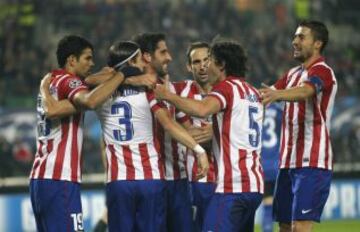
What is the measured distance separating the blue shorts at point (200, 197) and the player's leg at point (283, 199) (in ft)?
2.00

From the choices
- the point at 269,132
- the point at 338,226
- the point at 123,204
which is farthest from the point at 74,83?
the point at 338,226

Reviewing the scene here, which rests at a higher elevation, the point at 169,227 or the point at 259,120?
the point at 259,120

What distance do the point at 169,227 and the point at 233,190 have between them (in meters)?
1.17

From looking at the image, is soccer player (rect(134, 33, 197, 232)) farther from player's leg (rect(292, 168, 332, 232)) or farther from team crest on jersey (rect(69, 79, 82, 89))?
player's leg (rect(292, 168, 332, 232))

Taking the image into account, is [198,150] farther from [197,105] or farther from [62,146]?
[62,146]

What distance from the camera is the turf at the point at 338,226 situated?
14439 mm

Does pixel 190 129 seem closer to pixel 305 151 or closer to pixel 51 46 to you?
pixel 305 151

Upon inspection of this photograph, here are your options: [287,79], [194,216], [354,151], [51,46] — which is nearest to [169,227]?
[194,216]

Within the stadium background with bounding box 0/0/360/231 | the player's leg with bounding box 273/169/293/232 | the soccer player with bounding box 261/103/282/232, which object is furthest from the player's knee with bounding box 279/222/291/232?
the stadium background with bounding box 0/0/360/231

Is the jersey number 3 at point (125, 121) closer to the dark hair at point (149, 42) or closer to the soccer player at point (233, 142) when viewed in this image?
the soccer player at point (233, 142)

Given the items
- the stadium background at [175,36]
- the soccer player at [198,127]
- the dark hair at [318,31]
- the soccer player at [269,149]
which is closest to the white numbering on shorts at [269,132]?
the soccer player at [269,149]

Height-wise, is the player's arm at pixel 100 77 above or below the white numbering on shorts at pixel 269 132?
above

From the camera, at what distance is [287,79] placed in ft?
29.3

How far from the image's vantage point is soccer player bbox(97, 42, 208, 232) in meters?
7.95
